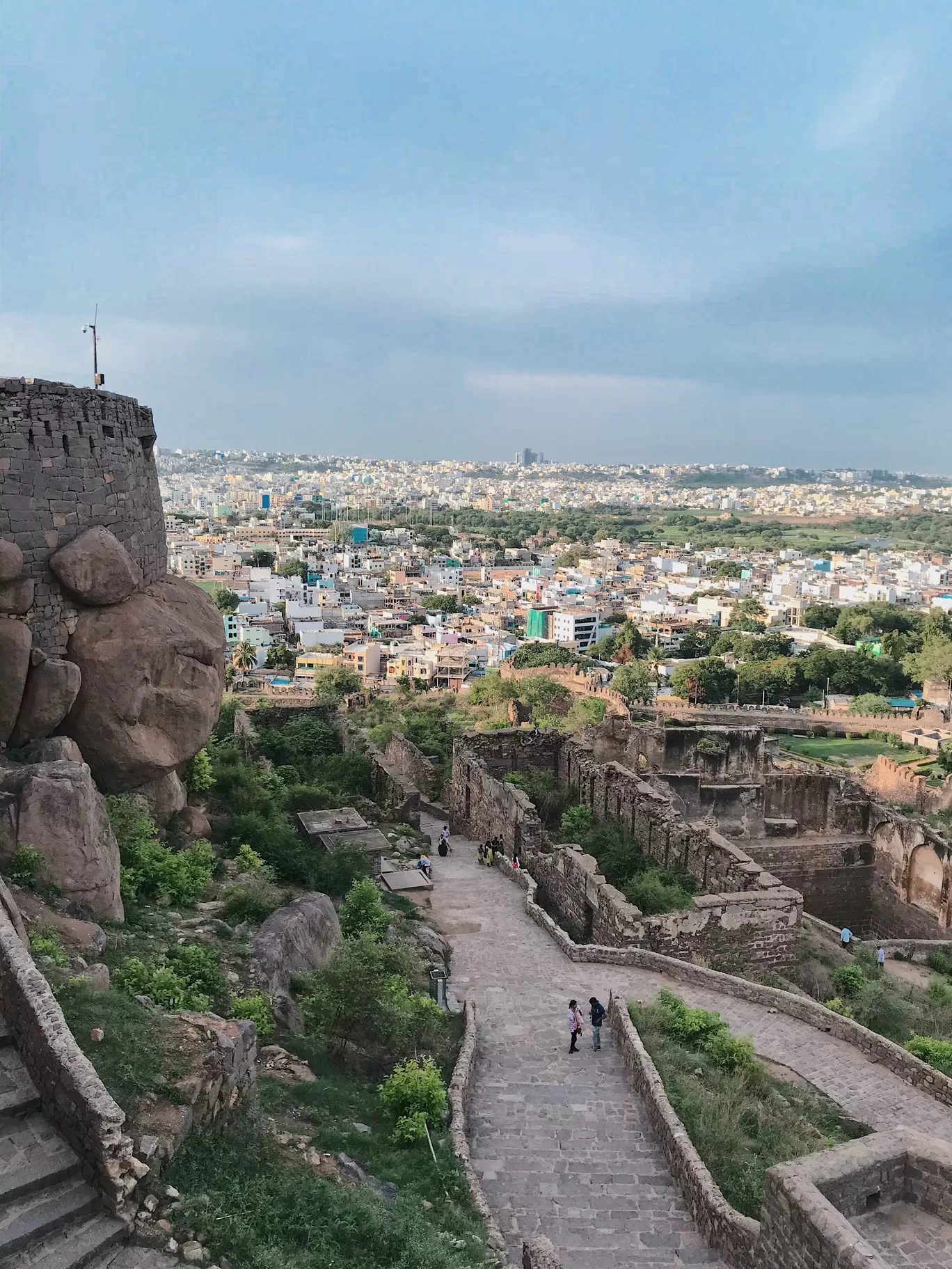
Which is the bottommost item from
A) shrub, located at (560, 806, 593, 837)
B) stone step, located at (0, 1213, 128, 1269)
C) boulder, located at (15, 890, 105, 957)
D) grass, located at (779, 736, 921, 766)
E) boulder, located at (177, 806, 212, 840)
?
grass, located at (779, 736, 921, 766)

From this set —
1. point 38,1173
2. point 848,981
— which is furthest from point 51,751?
point 848,981

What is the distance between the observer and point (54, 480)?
10953mm

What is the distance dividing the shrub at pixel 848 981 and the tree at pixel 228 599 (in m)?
104

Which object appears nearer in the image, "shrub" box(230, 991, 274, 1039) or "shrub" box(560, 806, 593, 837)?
"shrub" box(230, 991, 274, 1039)

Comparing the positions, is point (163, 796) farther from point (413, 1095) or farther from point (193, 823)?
point (413, 1095)

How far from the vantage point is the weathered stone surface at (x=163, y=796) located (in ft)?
38.9

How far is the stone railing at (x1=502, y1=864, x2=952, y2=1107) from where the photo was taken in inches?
399

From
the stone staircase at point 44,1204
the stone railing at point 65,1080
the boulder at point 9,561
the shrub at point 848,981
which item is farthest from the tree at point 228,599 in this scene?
the stone staircase at point 44,1204

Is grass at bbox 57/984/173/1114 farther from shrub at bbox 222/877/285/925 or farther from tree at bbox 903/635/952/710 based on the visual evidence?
tree at bbox 903/635/952/710

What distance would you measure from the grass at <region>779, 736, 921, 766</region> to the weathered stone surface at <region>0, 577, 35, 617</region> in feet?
170

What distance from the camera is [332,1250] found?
5.48 m

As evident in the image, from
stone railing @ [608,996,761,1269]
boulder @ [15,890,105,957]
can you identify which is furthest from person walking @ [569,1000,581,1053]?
boulder @ [15,890,105,957]

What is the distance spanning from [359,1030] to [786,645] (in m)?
90.1

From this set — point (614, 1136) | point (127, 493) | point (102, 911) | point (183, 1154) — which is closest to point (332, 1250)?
point (183, 1154)
